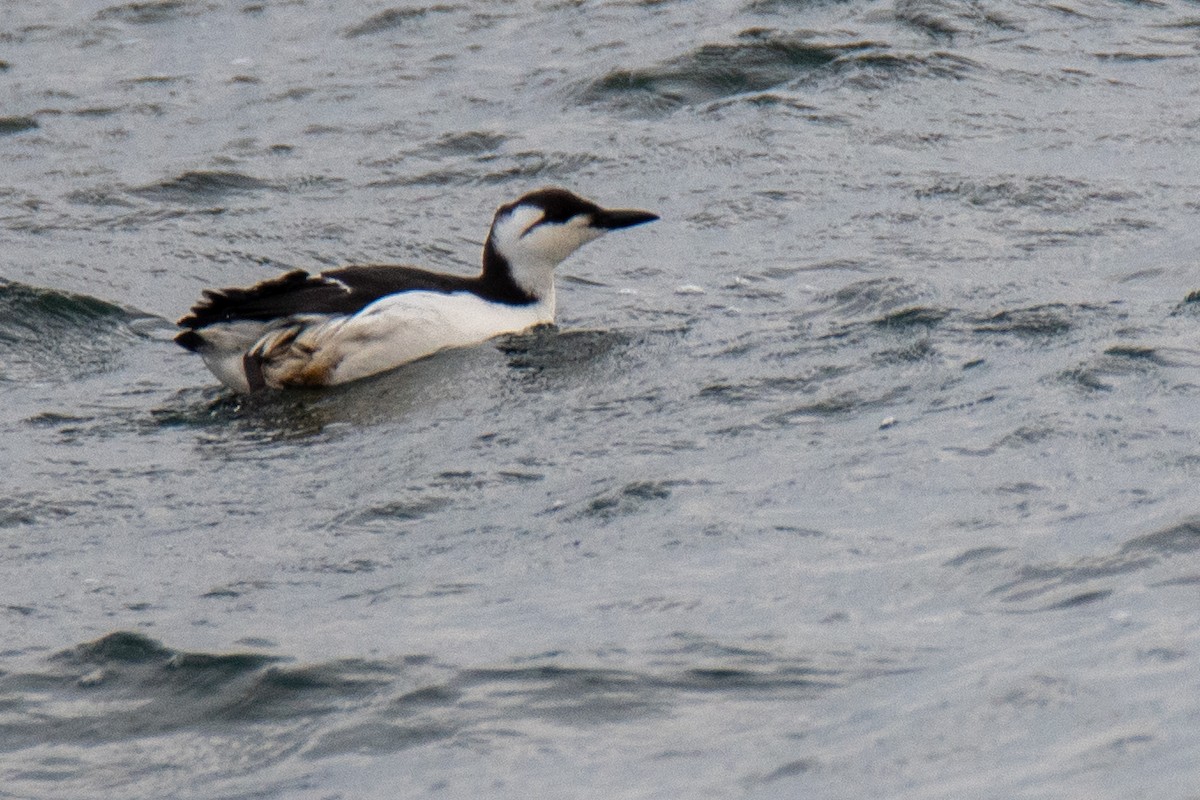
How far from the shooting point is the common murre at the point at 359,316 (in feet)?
28.6

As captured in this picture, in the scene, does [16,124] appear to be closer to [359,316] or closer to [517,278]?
[517,278]

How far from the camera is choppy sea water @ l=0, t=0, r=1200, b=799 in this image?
516 cm

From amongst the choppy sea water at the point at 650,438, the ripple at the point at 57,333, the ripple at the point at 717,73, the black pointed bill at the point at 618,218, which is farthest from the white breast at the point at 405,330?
the ripple at the point at 717,73

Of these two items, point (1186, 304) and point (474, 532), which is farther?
point (1186, 304)

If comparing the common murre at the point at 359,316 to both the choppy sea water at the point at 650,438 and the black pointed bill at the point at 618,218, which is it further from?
the black pointed bill at the point at 618,218

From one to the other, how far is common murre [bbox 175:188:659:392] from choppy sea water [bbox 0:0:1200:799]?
154mm

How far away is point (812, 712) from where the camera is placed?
512 cm

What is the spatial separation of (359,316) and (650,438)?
6.08ft

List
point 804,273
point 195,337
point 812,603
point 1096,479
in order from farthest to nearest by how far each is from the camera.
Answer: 1. point 804,273
2. point 195,337
3. point 1096,479
4. point 812,603

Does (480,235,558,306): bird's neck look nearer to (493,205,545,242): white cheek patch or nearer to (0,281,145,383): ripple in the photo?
(493,205,545,242): white cheek patch

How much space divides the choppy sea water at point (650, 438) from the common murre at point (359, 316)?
0.51 feet

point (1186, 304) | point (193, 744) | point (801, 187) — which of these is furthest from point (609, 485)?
point (801, 187)

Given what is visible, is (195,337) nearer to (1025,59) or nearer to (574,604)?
(574,604)

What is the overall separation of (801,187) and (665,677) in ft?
20.7
